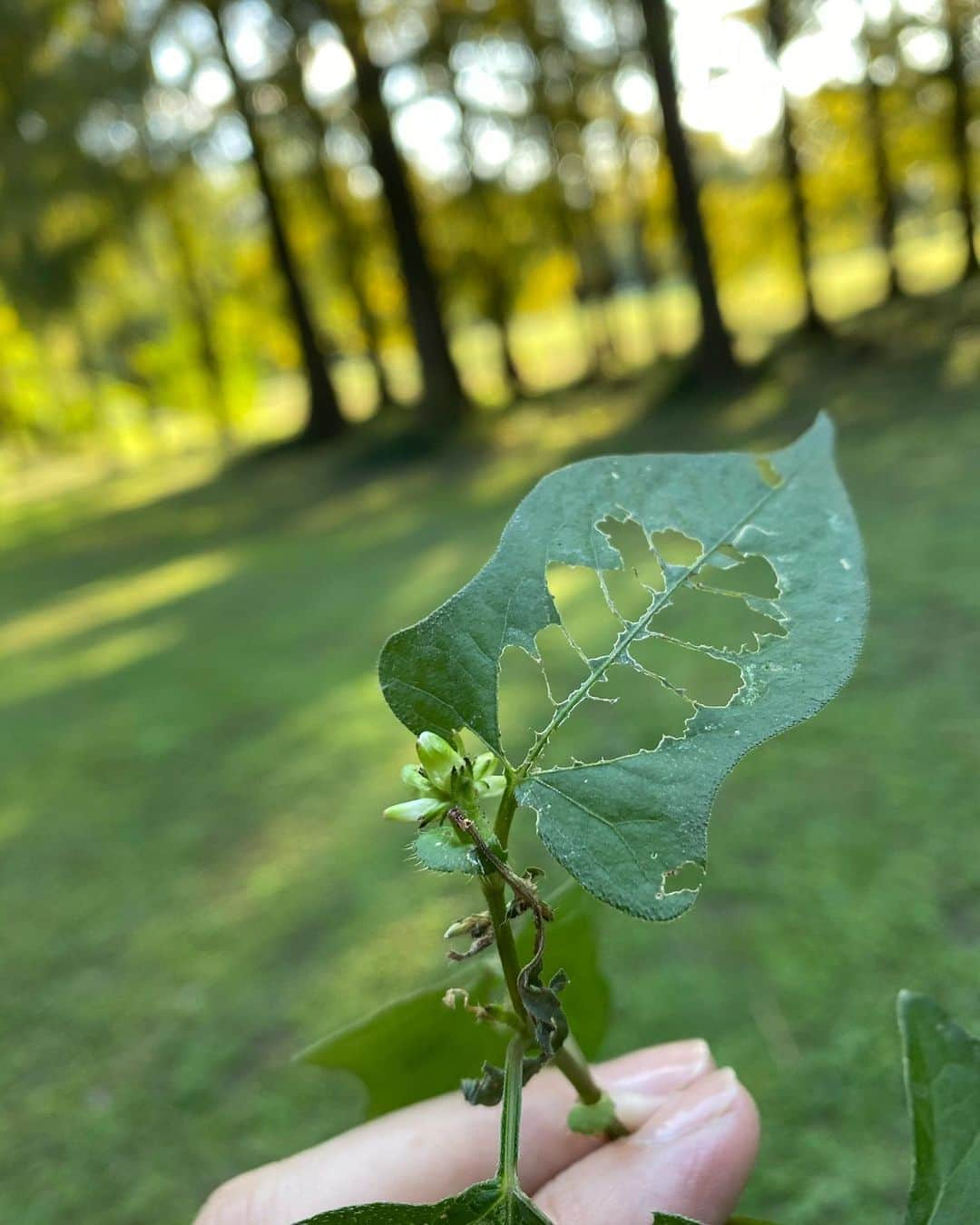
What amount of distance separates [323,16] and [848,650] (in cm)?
708

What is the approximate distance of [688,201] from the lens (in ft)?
18.7

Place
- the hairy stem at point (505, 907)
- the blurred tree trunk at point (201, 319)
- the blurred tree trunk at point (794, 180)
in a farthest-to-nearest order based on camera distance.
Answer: the blurred tree trunk at point (201, 319) < the blurred tree trunk at point (794, 180) < the hairy stem at point (505, 907)

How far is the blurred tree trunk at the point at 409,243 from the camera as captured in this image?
6488 millimetres

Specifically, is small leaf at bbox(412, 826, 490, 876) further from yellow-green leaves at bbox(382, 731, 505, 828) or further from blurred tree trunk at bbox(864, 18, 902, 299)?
blurred tree trunk at bbox(864, 18, 902, 299)

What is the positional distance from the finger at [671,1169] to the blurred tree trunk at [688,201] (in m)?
5.67

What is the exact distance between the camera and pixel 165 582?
5.08 metres

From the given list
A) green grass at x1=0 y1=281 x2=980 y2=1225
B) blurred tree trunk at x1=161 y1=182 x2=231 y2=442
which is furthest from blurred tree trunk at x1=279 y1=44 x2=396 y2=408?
green grass at x1=0 y1=281 x2=980 y2=1225

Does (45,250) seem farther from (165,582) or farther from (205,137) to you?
(165,582)

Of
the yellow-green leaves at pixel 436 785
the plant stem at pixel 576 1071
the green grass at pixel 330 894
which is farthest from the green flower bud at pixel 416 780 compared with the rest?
the green grass at pixel 330 894

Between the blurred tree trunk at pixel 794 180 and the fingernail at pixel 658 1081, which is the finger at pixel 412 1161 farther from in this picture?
the blurred tree trunk at pixel 794 180

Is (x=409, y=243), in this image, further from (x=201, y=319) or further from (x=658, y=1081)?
(x=658, y=1081)

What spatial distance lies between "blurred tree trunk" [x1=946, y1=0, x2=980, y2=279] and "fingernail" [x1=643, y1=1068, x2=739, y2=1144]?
25.6ft

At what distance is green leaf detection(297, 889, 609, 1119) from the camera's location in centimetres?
47

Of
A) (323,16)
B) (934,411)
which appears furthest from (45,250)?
(934,411)
